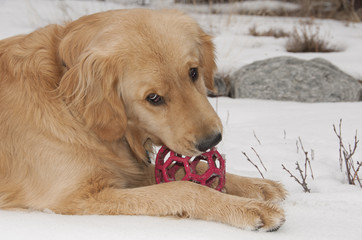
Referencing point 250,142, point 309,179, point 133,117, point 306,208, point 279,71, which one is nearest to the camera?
point 306,208

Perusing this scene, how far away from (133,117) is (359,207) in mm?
1459

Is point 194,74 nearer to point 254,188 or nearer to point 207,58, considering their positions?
point 207,58

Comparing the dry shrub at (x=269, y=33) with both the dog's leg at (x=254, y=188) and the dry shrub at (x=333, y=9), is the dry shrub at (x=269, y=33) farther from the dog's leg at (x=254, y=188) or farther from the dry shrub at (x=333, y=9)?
the dog's leg at (x=254, y=188)

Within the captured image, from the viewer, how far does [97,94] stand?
9.92 ft

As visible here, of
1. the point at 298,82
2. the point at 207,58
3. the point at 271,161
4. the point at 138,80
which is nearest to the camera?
the point at 138,80

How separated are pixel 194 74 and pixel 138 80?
39 centimetres

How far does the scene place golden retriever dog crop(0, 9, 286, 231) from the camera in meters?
2.82

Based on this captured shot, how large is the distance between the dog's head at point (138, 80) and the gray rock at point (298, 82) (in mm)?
3539

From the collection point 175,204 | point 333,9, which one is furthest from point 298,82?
point 333,9

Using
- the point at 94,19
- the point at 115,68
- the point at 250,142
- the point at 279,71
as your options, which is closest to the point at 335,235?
the point at 115,68

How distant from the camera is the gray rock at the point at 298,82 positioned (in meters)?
6.42

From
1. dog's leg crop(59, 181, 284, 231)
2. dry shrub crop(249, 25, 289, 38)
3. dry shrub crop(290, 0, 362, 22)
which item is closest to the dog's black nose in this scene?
dog's leg crop(59, 181, 284, 231)

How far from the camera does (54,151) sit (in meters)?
2.97

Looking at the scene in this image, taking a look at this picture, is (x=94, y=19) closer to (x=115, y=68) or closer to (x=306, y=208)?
(x=115, y=68)
